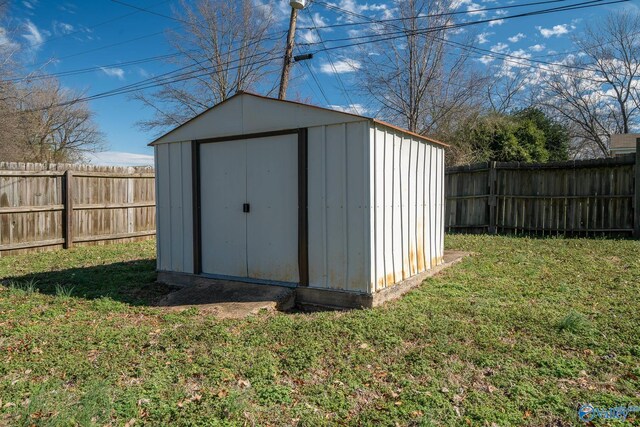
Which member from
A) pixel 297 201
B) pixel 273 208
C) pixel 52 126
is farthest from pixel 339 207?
pixel 52 126

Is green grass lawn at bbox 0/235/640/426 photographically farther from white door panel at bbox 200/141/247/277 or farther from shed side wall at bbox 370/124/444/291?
white door panel at bbox 200/141/247/277

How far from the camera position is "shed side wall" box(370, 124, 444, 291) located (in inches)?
182

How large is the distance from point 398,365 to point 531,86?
23686mm

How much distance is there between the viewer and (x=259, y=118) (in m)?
5.16

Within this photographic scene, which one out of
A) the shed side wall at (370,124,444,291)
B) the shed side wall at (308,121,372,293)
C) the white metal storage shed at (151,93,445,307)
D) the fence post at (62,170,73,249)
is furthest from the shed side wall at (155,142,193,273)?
the fence post at (62,170,73,249)

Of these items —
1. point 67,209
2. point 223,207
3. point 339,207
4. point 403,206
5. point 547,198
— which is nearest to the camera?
point 339,207

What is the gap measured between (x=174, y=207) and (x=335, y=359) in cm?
368

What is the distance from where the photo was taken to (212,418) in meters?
2.49

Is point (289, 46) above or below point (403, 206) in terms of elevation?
above

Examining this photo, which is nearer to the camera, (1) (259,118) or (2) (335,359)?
(2) (335,359)

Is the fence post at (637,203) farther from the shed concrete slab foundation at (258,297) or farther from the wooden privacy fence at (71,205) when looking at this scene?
the wooden privacy fence at (71,205)

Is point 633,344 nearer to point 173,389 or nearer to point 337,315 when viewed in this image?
point 337,315

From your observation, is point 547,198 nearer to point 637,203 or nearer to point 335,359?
point 637,203

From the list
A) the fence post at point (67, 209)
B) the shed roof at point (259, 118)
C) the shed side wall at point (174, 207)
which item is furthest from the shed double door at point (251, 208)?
the fence post at point (67, 209)
